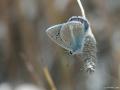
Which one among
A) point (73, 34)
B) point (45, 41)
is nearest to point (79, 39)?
point (73, 34)

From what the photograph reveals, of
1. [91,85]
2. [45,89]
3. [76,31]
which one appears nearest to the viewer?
Result: [76,31]

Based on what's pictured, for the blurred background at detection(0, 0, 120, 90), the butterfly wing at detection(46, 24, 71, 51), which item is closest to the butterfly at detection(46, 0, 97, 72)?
the butterfly wing at detection(46, 24, 71, 51)

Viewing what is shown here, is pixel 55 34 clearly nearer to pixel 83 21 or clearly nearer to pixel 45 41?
pixel 83 21

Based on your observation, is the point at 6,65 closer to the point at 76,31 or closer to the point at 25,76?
the point at 25,76

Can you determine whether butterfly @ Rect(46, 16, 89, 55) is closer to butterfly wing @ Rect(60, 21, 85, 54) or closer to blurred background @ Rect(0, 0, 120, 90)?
butterfly wing @ Rect(60, 21, 85, 54)

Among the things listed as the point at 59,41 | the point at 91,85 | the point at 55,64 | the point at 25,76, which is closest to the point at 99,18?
the point at 55,64

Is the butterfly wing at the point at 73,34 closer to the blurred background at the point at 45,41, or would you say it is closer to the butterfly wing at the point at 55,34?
the butterfly wing at the point at 55,34

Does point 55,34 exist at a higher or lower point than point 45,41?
lower

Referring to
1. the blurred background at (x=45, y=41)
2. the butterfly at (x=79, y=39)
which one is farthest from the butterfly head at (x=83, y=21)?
the blurred background at (x=45, y=41)
